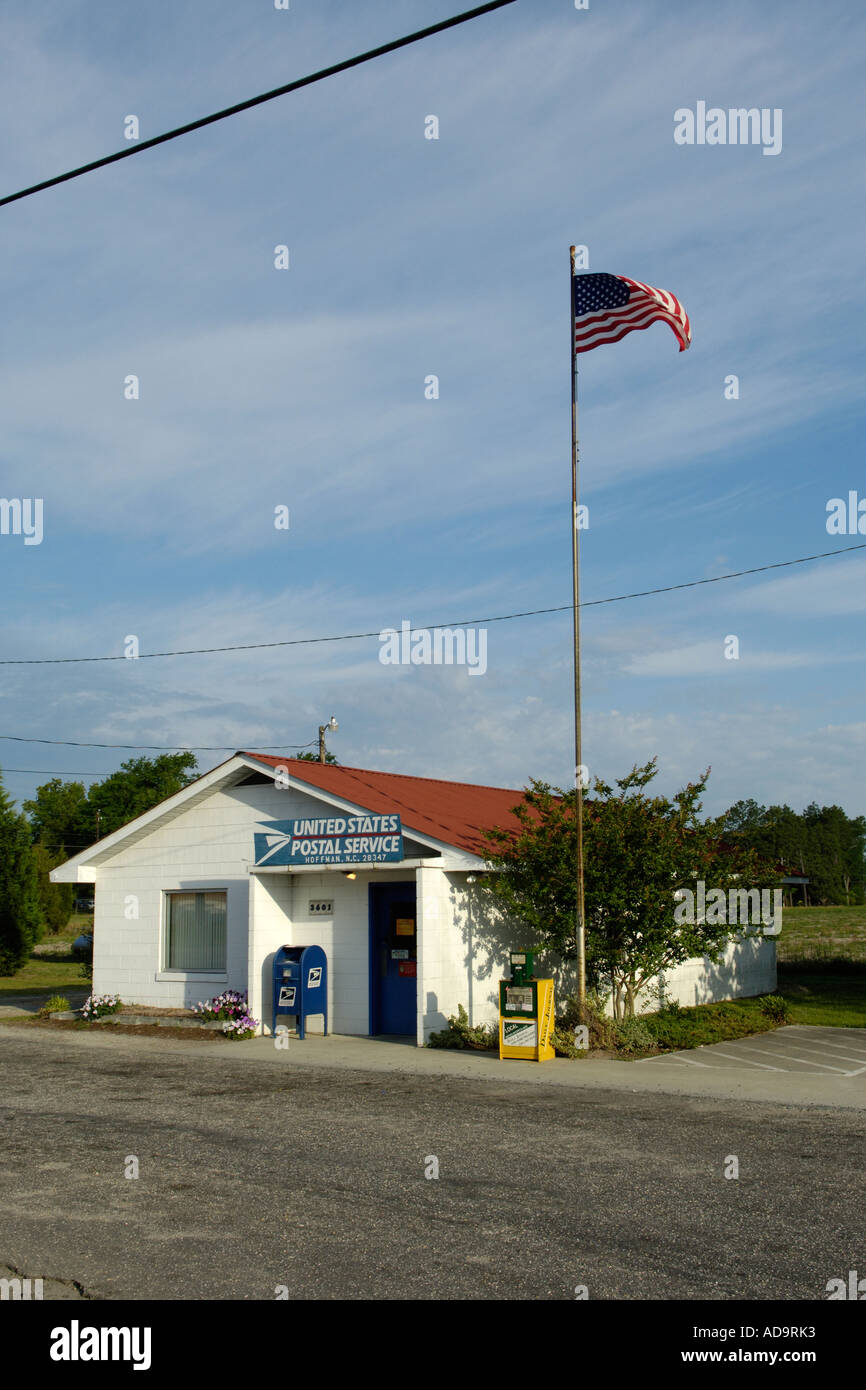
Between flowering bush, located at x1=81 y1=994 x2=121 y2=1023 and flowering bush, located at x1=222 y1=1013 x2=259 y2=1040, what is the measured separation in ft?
10.7

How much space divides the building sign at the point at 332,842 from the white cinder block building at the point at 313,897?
0.02 metres

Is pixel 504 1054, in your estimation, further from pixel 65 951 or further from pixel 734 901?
pixel 65 951

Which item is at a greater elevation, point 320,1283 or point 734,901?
point 734,901

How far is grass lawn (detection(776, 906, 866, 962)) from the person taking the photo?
35.2 meters

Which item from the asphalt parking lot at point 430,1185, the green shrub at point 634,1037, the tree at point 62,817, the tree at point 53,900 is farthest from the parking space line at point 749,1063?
the tree at point 62,817

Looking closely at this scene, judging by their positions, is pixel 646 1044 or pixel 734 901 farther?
pixel 734 901

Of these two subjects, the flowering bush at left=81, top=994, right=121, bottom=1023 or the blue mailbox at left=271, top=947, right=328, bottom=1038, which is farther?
the flowering bush at left=81, top=994, right=121, bottom=1023

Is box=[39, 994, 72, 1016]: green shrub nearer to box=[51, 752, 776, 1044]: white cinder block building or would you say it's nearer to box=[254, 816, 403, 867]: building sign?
box=[51, 752, 776, 1044]: white cinder block building

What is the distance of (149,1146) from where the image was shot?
973 centimetres

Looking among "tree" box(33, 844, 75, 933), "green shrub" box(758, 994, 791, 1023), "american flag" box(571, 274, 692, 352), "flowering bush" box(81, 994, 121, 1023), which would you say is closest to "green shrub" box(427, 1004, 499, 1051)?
"green shrub" box(758, 994, 791, 1023)
